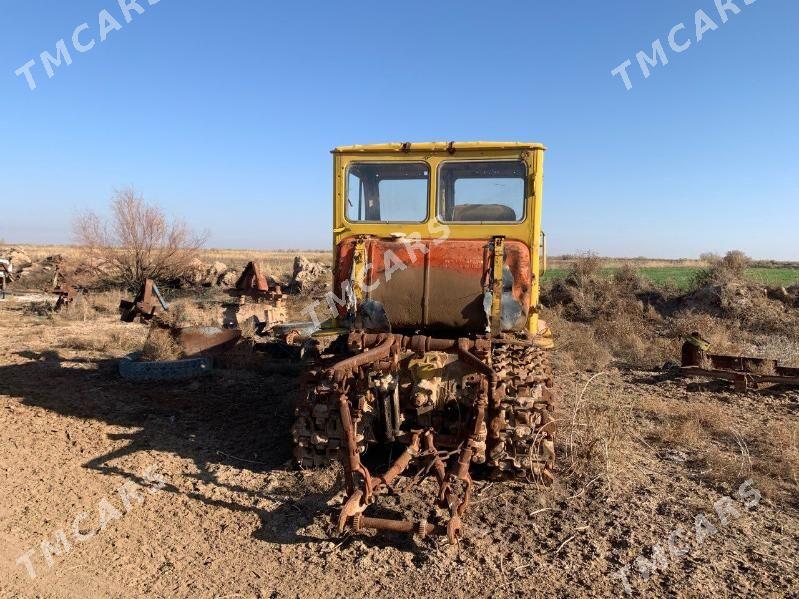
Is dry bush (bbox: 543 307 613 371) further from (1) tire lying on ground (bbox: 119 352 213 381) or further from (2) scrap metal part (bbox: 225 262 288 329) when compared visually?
(1) tire lying on ground (bbox: 119 352 213 381)

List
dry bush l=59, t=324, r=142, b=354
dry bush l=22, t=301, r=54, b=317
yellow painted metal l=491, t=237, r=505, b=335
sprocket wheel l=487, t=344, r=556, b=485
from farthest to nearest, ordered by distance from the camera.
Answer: dry bush l=22, t=301, r=54, b=317, dry bush l=59, t=324, r=142, b=354, yellow painted metal l=491, t=237, r=505, b=335, sprocket wheel l=487, t=344, r=556, b=485

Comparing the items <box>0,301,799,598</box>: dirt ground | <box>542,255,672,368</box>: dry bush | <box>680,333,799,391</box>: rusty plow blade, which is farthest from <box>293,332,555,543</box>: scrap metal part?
<box>542,255,672,368</box>: dry bush

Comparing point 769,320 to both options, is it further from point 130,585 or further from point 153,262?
point 153,262

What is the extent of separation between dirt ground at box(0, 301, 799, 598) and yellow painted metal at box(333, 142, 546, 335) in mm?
1754

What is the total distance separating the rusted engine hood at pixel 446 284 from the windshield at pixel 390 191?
0.59 m

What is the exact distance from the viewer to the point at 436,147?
5305 millimetres

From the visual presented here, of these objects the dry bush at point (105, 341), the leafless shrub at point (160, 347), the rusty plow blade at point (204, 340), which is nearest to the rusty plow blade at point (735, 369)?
the rusty plow blade at point (204, 340)

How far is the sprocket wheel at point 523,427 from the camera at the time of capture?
439 cm

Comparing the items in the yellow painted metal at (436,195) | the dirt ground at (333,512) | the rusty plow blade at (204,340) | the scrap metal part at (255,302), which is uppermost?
the yellow painted metal at (436,195)

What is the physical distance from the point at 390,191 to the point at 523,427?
2723 mm

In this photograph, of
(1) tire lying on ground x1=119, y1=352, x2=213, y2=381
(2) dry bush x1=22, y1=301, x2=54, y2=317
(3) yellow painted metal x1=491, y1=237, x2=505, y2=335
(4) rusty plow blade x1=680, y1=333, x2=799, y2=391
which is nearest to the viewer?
(3) yellow painted metal x1=491, y1=237, x2=505, y2=335

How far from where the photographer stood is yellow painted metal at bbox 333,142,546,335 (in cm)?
516

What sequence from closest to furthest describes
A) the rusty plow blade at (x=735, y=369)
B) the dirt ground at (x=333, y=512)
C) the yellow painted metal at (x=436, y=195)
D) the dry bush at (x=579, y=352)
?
1. the dirt ground at (x=333, y=512)
2. the yellow painted metal at (x=436, y=195)
3. the rusty plow blade at (x=735, y=369)
4. the dry bush at (x=579, y=352)

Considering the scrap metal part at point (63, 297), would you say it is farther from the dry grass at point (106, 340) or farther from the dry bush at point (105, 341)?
the dry bush at point (105, 341)
